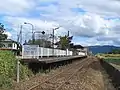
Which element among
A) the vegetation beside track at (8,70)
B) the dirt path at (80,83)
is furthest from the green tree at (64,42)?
the vegetation beside track at (8,70)

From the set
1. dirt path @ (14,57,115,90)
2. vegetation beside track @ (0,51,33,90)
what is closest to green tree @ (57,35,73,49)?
dirt path @ (14,57,115,90)

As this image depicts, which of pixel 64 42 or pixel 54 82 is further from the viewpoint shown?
pixel 64 42

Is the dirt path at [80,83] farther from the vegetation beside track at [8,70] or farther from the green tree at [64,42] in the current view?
the green tree at [64,42]

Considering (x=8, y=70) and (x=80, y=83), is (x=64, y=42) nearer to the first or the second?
(x=80, y=83)

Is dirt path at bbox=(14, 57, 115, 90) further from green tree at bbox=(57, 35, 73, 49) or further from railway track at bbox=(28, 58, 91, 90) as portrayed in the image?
green tree at bbox=(57, 35, 73, 49)

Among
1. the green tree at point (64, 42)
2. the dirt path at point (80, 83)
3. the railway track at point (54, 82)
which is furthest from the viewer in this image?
the green tree at point (64, 42)

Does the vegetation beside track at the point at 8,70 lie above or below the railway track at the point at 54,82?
above

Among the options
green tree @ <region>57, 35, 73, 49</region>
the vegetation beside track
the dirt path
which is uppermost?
green tree @ <region>57, 35, 73, 49</region>

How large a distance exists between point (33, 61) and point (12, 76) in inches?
296

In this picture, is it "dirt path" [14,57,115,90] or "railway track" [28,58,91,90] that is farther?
"dirt path" [14,57,115,90]

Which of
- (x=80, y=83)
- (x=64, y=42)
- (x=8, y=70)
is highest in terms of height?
(x=64, y=42)

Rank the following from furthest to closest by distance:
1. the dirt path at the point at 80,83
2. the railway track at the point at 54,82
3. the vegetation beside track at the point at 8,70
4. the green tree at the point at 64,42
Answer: the green tree at the point at 64,42 < the dirt path at the point at 80,83 < the vegetation beside track at the point at 8,70 < the railway track at the point at 54,82

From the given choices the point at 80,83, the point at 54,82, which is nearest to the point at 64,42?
the point at 80,83

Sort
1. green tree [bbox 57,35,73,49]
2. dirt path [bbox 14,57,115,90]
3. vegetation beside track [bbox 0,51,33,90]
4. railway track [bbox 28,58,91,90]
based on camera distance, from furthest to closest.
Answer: green tree [bbox 57,35,73,49], dirt path [bbox 14,57,115,90], vegetation beside track [bbox 0,51,33,90], railway track [bbox 28,58,91,90]
